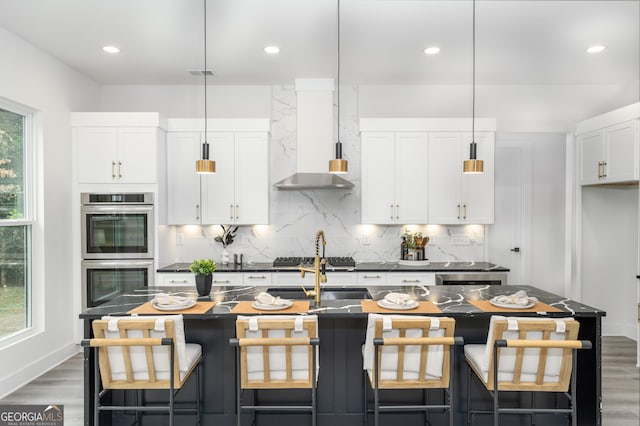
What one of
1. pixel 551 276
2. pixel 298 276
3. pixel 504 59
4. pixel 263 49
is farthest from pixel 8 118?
pixel 551 276

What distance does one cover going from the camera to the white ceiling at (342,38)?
3.23 metres

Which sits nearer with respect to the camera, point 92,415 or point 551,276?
point 92,415

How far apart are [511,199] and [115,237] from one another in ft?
15.0

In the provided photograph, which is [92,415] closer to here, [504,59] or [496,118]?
[504,59]

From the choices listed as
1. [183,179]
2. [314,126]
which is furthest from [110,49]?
[314,126]

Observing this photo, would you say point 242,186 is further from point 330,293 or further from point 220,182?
point 330,293

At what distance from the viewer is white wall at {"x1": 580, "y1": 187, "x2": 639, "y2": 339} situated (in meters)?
5.13

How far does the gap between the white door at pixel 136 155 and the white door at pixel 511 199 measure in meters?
3.98

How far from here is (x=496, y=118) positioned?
205 inches

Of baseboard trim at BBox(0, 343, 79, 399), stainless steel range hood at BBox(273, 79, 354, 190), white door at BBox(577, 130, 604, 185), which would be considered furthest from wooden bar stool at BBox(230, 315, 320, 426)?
white door at BBox(577, 130, 604, 185)

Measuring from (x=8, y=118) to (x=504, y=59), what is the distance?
4.71 metres

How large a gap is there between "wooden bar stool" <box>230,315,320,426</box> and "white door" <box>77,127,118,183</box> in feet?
10.1

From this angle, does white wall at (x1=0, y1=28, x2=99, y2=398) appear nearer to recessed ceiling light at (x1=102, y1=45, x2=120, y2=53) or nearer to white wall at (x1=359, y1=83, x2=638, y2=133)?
recessed ceiling light at (x1=102, y1=45, x2=120, y2=53)

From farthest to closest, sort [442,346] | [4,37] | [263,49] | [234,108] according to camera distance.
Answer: [234,108] < [263,49] < [4,37] < [442,346]
